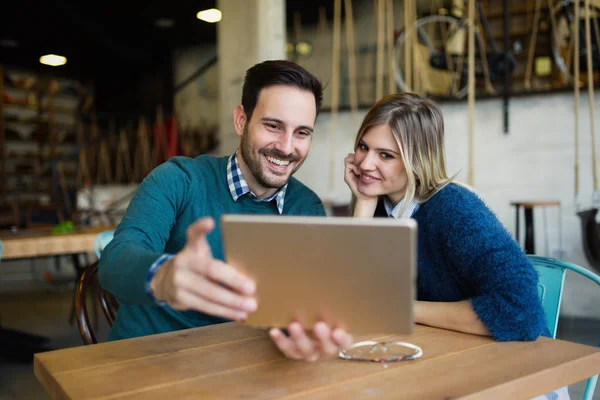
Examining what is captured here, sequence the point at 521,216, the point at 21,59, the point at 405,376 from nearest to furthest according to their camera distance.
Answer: the point at 405,376 < the point at 521,216 < the point at 21,59

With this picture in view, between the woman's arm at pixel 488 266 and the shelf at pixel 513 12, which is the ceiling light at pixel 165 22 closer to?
the shelf at pixel 513 12

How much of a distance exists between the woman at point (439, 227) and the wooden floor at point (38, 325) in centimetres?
166

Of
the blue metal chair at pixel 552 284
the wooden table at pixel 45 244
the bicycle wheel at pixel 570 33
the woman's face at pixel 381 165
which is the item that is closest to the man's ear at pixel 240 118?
the woman's face at pixel 381 165

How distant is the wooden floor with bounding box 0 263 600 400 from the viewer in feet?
9.77

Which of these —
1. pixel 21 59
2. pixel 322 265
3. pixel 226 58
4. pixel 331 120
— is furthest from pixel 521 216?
pixel 21 59

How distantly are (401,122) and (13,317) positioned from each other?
13.9 ft

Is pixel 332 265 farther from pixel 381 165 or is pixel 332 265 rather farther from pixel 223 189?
pixel 223 189

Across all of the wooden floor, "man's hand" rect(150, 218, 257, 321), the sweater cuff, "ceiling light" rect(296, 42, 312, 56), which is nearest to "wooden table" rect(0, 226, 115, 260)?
the wooden floor

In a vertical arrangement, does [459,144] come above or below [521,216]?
above

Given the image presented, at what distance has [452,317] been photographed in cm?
127

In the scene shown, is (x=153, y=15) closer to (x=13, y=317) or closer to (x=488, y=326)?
(x=13, y=317)

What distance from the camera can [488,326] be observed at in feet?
3.98

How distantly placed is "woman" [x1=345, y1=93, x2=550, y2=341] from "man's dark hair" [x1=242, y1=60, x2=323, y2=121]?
9.2 inches

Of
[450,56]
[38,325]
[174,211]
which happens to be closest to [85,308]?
[174,211]
